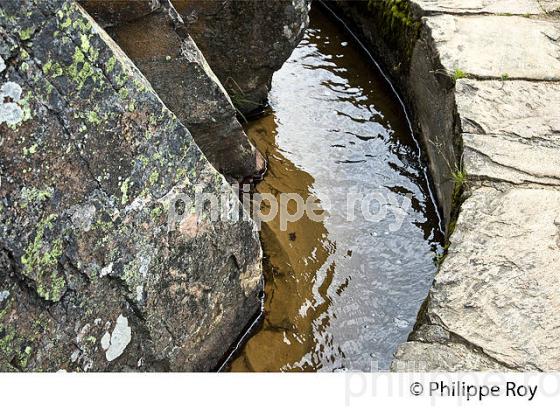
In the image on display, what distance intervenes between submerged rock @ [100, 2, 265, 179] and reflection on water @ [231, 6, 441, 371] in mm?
353

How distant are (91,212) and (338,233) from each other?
1.73m

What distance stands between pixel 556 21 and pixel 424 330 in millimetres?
2923

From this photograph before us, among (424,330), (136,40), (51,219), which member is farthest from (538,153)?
(51,219)

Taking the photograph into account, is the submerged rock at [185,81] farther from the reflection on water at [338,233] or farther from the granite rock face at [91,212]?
the granite rock face at [91,212]

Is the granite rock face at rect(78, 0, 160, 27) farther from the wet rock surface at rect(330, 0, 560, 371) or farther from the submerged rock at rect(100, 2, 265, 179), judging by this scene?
the wet rock surface at rect(330, 0, 560, 371)

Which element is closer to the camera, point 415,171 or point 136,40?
point 136,40

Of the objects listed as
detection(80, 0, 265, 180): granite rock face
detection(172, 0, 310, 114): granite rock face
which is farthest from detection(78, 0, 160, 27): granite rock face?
detection(172, 0, 310, 114): granite rock face

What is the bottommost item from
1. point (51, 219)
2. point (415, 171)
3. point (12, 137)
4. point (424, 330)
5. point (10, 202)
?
point (415, 171)

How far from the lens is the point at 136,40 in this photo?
3307mm

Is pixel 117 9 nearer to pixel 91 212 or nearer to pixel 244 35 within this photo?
pixel 91 212

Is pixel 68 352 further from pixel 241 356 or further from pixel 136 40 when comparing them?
pixel 136 40

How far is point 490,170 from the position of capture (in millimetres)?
3660

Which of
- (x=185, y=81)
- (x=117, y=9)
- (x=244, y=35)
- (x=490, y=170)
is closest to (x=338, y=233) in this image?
(x=490, y=170)

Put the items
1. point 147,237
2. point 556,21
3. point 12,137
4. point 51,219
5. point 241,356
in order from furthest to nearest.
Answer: point 556,21 → point 241,356 → point 147,237 → point 51,219 → point 12,137
